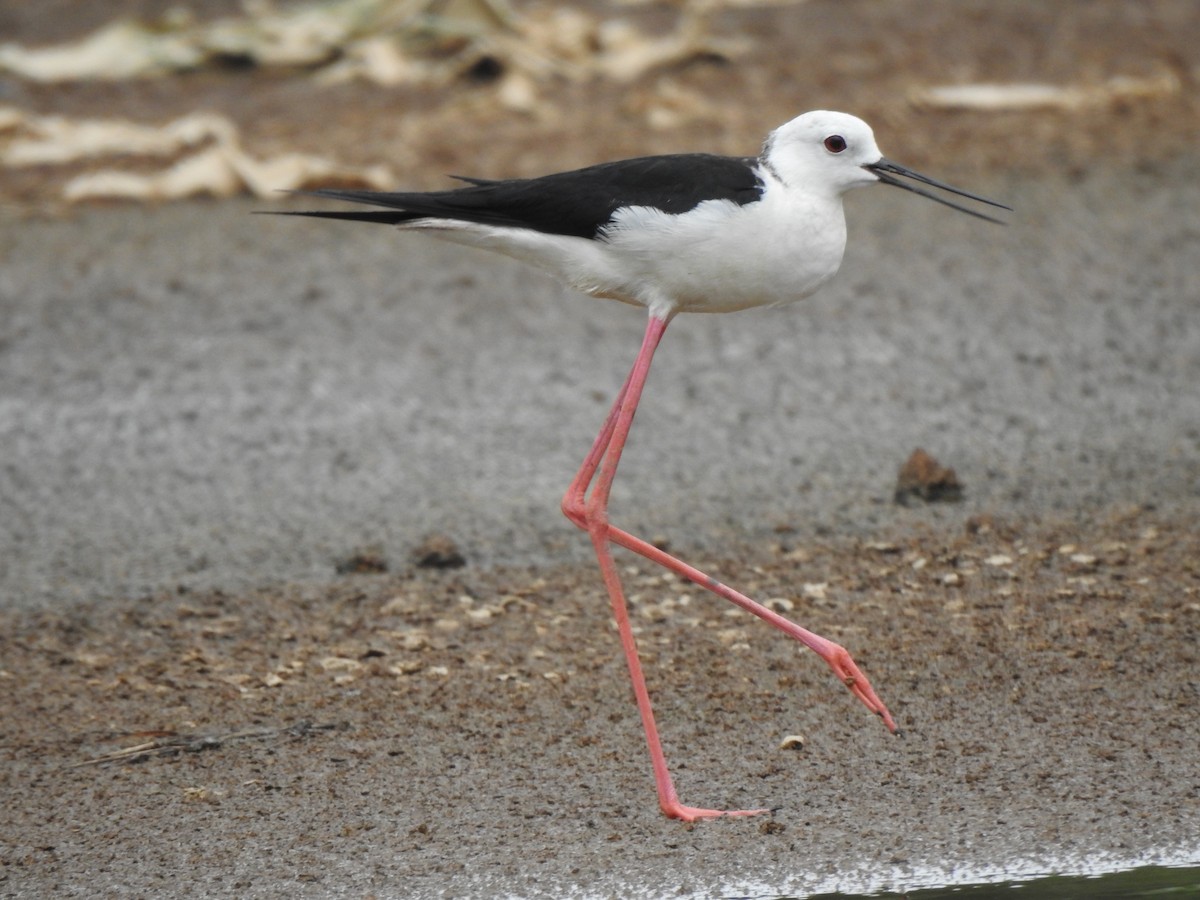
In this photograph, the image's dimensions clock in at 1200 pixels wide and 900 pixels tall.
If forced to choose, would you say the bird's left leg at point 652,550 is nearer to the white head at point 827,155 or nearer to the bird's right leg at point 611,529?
the bird's right leg at point 611,529

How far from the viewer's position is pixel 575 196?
389 cm

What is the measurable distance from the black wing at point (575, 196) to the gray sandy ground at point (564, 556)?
4.00ft

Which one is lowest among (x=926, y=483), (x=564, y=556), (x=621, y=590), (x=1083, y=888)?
(x=1083, y=888)

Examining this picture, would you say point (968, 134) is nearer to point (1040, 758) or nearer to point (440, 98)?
point (440, 98)

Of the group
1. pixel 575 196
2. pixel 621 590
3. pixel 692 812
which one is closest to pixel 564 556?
pixel 621 590

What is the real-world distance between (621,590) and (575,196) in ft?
3.10

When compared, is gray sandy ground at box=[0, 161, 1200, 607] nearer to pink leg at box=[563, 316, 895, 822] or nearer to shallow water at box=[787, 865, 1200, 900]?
pink leg at box=[563, 316, 895, 822]

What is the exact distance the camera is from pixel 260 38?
1064cm

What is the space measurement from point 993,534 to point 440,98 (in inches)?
221

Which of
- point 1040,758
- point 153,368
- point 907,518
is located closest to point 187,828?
point 1040,758

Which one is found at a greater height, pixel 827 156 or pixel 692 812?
pixel 827 156

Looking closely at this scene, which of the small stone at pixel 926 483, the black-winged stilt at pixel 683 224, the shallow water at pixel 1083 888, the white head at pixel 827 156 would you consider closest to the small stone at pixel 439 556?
the black-winged stilt at pixel 683 224

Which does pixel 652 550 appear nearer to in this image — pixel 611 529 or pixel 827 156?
pixel 611 529

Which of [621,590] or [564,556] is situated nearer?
[621,590]
